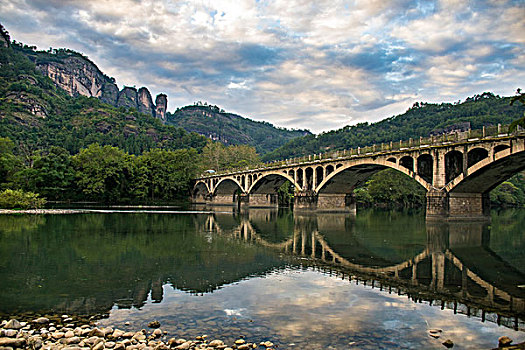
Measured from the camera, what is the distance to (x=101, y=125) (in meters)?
185

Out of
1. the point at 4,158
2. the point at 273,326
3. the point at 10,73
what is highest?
the point at 10,73

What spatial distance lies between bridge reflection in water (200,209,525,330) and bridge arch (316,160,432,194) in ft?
67.3

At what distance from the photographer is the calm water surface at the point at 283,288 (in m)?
10.4

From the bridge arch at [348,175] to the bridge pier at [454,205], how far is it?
715cm

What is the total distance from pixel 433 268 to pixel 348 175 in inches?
1647

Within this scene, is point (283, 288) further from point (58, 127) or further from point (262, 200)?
point (58, 127)

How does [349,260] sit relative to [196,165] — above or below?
below

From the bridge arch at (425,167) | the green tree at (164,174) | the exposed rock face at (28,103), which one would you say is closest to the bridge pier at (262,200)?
the green tree at (164,174)

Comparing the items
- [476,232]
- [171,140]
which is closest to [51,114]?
[171,140]

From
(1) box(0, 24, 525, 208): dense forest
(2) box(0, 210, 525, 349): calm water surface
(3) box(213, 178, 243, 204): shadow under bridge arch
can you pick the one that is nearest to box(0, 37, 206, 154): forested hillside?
(1) box(0, 24, 525, 208): dense forest

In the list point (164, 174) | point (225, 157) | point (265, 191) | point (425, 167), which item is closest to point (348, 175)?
point (425, 167)

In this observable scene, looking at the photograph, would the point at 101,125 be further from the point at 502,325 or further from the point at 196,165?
the point at 502,325

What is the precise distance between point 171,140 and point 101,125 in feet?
106

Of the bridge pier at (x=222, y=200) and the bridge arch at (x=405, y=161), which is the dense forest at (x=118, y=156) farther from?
the bridge arch at (x=405, y=161)
